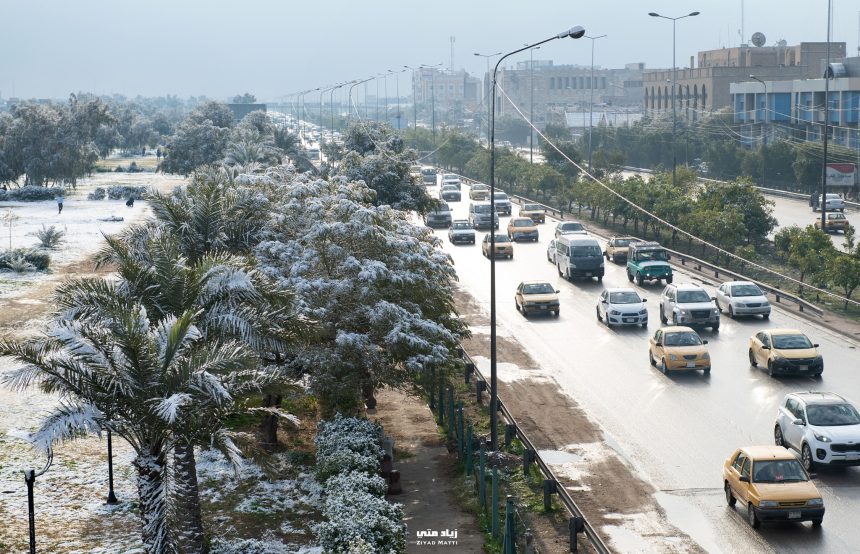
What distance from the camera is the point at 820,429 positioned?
23125 mm

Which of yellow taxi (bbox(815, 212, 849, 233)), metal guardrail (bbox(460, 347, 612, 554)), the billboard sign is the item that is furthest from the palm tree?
the billboard sign

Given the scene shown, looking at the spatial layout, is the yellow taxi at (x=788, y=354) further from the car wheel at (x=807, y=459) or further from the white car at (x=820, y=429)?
the car wheel at (x=807, y=459)

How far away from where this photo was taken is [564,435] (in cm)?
2675

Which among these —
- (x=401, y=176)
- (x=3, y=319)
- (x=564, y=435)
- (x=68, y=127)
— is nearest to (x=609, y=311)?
(x=401, y=176)

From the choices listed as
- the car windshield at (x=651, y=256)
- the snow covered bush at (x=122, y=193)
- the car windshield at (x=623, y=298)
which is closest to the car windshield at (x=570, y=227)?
the car windshield at (x=651, y=256)

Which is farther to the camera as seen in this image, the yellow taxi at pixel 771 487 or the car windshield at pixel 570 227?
the car windshield at pixel 570 227

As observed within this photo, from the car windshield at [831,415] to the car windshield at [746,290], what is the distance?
17.2m

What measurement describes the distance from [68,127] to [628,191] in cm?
6174

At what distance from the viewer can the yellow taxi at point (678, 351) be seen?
105 ft

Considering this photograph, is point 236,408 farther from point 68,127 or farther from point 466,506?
point 68,127

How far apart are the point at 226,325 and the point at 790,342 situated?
59.3 ft

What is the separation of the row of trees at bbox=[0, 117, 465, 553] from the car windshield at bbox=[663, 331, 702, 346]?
25.0ft

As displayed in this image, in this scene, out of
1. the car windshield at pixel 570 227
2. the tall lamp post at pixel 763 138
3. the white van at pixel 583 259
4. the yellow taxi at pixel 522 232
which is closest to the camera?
the white van at pixel 583 259

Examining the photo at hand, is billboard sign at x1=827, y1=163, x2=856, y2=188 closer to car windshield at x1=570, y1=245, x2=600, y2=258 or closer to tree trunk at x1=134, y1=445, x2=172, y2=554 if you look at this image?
car windshield at x1=570, y1=245, x2=600, y2=258
